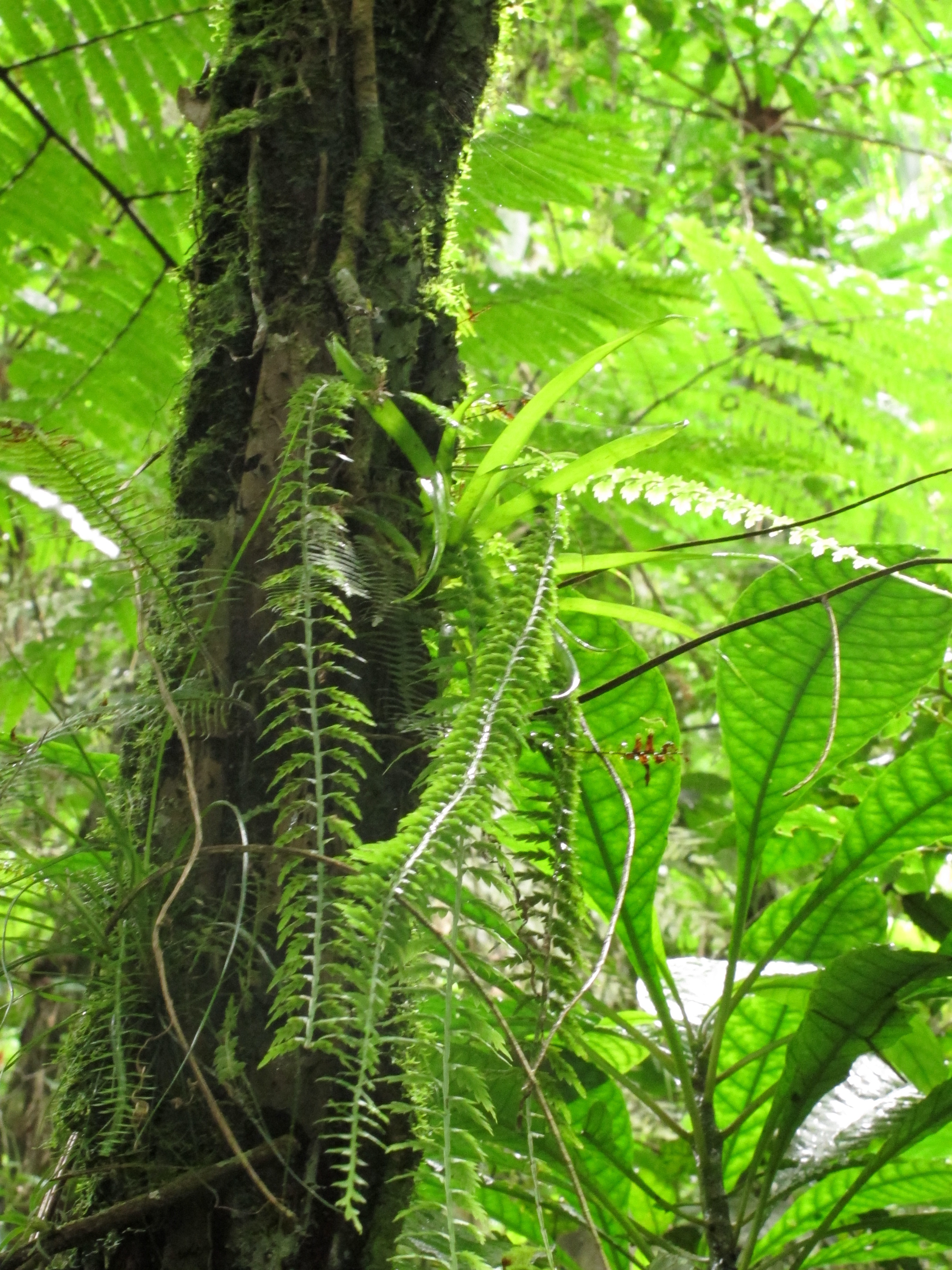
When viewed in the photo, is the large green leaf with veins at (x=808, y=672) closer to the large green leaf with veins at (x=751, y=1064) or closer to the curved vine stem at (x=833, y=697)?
the curved vine stem at (x=833, y=697)

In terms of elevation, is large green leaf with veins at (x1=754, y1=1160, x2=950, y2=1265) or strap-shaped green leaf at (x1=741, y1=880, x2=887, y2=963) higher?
strap-shaped green leaf at (x1=741, y1=880, x2=887, y2=963)

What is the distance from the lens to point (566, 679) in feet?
2.48

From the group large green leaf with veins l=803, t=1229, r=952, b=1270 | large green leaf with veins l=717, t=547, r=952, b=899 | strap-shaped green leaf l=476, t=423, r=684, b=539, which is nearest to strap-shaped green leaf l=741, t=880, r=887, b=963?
large green leaf with veins l=717, t=547, r=952, b=899

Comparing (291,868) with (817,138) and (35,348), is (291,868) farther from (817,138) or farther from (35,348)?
(817,138)

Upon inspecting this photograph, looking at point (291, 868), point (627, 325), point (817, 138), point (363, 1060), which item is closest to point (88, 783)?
point (291, 868)

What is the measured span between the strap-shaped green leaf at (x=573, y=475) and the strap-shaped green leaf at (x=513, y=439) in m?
0.02

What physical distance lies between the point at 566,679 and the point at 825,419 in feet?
8.75

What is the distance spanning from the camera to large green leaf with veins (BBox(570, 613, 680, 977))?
0.93 metres

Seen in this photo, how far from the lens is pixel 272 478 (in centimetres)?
80

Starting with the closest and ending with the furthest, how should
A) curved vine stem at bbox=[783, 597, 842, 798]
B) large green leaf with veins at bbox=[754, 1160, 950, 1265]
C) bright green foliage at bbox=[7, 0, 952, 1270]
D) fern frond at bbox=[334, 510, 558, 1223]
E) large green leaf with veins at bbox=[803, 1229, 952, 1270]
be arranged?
fern frond at bbox=[334, 510, 558, 1223], bright green foliage at bbox=[7, 0, 952, 1270], curved vine stem at bbox=[783, 597, 842, 798], large green leaf with veins at bbox=[803, 1229, 952, 1270], large green leaf with veins at bbox=[754, 1160, 950, 1265]

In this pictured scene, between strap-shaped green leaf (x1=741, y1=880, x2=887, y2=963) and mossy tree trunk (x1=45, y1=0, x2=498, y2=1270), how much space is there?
1.84 ft

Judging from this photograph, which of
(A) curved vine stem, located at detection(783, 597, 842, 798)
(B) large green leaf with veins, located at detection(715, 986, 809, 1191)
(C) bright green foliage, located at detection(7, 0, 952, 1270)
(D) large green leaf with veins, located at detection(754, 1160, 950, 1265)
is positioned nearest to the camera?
(C) bright green foliage, located at detection(7, 0, 952, 1270)

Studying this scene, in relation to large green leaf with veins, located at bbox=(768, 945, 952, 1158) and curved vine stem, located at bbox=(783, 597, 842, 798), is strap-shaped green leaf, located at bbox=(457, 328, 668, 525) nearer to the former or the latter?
curved vine stem, located at bbox=(783, 597, 842, 798)

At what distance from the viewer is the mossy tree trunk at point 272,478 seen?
62 cm
